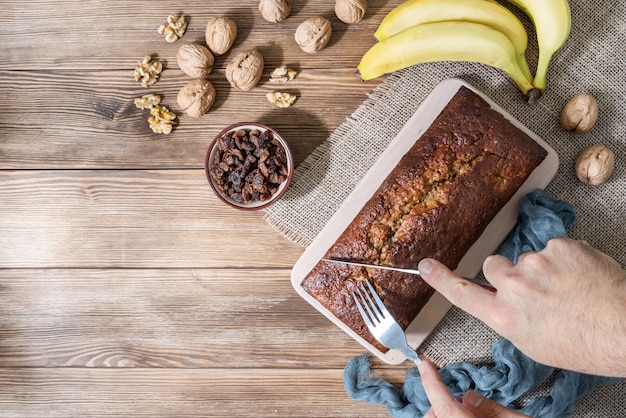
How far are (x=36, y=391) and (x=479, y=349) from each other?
1.51 metres

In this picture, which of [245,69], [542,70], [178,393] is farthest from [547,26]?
[178,393]

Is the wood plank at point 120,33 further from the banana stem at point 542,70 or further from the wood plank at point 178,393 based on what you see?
the wood plank at point 178,393

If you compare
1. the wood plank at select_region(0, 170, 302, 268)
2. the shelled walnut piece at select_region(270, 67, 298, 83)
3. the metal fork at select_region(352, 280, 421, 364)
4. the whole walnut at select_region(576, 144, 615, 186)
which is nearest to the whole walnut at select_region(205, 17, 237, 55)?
the shelled walnut piece at select_region(270, 67, 298, 83)

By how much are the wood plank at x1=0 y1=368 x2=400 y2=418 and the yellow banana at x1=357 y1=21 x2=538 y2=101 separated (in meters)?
1.04

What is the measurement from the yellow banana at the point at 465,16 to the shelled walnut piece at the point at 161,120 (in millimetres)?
766

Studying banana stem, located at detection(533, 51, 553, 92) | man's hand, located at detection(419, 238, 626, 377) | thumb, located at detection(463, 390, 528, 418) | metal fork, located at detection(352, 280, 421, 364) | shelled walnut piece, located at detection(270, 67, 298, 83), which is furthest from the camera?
shelled walnut piece, located at detection(270, 67, 298, 83)

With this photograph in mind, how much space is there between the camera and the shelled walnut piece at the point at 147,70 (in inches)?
73.9

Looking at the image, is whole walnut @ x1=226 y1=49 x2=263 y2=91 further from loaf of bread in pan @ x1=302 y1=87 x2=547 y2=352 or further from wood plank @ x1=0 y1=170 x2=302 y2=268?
loaf of bread in pan @ x1=302 y1=87 x2=547 y2=352

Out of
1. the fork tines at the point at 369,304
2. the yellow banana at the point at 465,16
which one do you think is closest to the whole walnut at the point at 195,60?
the yellow banana at the point at 465,16

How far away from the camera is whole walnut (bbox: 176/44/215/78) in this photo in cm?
181

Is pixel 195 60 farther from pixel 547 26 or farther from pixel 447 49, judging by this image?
pixel 547 26

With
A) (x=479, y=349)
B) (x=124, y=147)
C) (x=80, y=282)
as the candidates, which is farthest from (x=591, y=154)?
(x=80, y=282)

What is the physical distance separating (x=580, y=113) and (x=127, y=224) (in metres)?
1.50

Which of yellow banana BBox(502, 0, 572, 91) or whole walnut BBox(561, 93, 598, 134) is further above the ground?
yellow banana BBox(502, 0, 572, 91)
